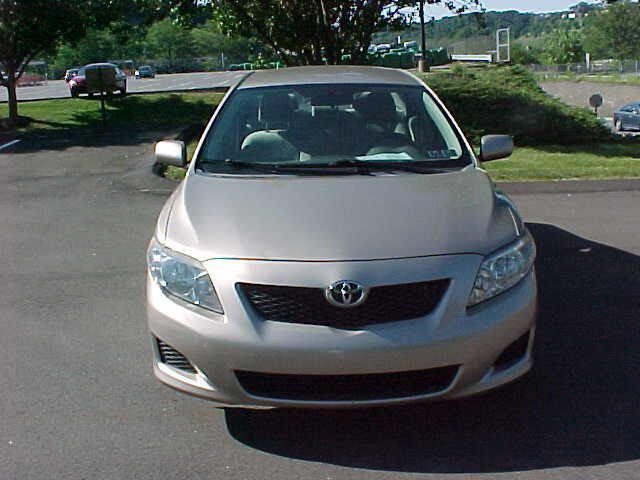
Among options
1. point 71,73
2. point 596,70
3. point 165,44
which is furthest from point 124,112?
point 165,44

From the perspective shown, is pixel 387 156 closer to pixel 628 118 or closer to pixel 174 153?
pixel 174 153

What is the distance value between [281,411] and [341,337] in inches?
33.4

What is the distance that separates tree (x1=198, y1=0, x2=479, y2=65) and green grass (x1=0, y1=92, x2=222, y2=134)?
8.10 feet

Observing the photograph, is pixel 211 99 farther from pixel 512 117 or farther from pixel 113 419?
pixel 113 419

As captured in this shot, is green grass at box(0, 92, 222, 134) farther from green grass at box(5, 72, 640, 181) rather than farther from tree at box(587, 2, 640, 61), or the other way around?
tree at box(587, 2, 640, 61)

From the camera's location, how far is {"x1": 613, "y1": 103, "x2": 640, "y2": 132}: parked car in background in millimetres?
38547

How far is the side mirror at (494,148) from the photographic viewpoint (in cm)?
577

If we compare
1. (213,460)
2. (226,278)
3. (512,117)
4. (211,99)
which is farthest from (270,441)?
(211,99)

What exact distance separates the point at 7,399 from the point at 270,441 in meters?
1.54

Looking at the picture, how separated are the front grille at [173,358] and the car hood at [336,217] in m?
0.45

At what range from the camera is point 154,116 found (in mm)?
22281

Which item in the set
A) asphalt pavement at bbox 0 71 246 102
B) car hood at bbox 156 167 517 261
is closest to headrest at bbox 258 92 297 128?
car hood at bbox 156 167 517 261

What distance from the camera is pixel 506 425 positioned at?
161 inches

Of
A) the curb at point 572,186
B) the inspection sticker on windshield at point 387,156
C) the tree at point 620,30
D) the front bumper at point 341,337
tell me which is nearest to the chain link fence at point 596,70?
the tree at point 620,30
